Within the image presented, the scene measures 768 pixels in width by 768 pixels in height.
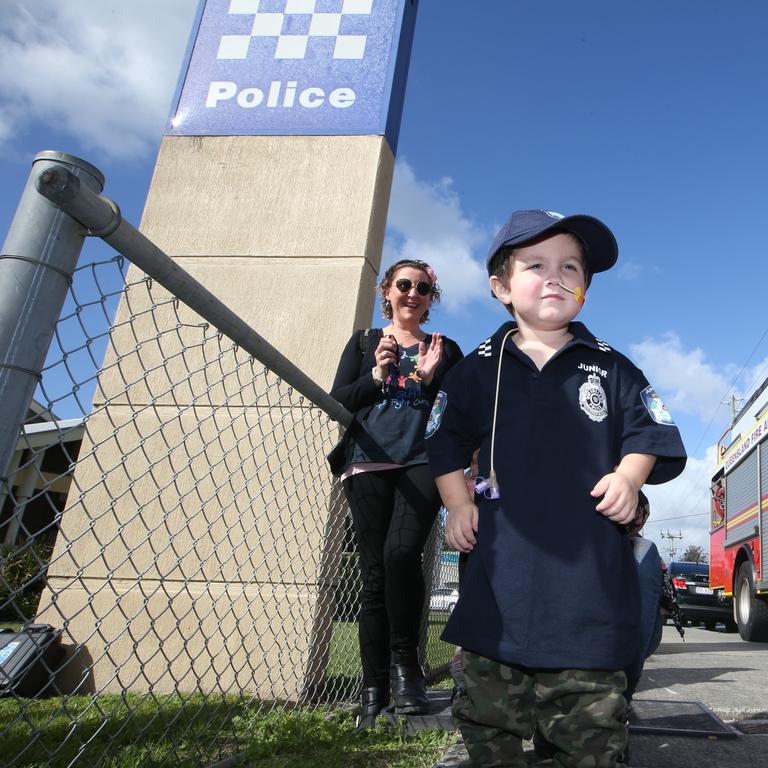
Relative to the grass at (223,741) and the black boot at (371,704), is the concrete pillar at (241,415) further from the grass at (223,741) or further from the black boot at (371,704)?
the black boot at (371,704)

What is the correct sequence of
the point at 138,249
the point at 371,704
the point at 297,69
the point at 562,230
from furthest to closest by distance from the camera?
the point at 297,69, the point at 371,704, the point at 562,230, the point at 138,249

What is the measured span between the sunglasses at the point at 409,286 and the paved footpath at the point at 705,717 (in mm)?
1693

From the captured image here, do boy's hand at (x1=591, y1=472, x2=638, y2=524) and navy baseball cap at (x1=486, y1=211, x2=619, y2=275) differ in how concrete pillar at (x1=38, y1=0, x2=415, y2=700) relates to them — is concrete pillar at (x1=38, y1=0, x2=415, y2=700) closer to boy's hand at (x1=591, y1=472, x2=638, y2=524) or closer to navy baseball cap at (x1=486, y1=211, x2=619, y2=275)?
navy baseball cap at (x1=486, y1=211, x2=619, y2=275)

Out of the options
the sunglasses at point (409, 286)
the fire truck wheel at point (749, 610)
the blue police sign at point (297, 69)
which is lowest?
the fire truck wheel at point (749, 610)

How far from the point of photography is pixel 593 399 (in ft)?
5.49

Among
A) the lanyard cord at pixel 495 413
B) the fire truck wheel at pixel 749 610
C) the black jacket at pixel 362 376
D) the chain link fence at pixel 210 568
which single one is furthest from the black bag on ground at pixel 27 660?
the fire truck wheel at pixel 749 610

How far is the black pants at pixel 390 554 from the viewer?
248cm

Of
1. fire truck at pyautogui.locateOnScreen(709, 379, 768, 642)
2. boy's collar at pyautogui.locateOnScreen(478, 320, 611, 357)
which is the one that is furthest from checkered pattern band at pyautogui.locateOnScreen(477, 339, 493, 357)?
fire truck at pyautogui.locateOnScreen(709, 379, 768, 642)

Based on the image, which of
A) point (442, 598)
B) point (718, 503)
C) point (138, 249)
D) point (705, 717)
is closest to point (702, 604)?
point (718, 503)

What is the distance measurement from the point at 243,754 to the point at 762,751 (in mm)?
1639

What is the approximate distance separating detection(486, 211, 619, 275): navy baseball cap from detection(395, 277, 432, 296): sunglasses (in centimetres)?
101

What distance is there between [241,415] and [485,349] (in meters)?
1.52

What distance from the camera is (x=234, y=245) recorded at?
3844 millimetres

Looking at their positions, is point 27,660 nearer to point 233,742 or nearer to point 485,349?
point 233,742
